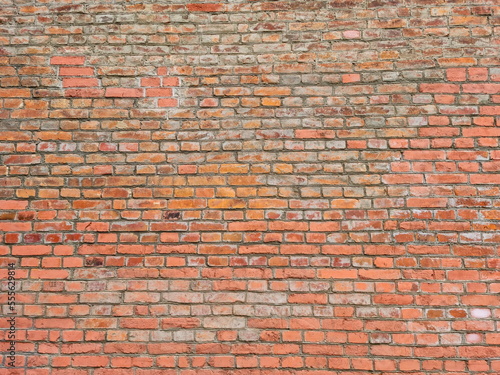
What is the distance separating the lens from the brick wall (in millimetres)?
2529

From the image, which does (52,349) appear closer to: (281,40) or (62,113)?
(62,113)

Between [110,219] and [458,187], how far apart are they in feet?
7.06

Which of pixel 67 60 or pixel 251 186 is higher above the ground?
pixel 67 60

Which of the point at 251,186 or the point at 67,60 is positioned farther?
the point at 67,60

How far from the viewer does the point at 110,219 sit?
8.77 feet

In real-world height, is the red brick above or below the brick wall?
above

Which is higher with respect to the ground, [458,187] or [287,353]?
[458,187]

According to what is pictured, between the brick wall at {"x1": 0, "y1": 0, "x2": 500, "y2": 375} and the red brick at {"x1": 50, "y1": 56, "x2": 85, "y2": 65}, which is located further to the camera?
the red brick at {"x1": 50, "y1": 56, "x2": 85, "y2": 65}

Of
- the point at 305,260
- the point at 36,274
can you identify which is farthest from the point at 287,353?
the point at 36,274

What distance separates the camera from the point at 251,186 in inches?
105

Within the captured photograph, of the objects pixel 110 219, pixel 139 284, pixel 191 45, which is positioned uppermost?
pixel 191 45

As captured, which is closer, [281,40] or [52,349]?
[52,349]

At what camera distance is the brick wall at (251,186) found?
8.30ft

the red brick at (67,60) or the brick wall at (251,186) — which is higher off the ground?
the red brick at (67,60)
